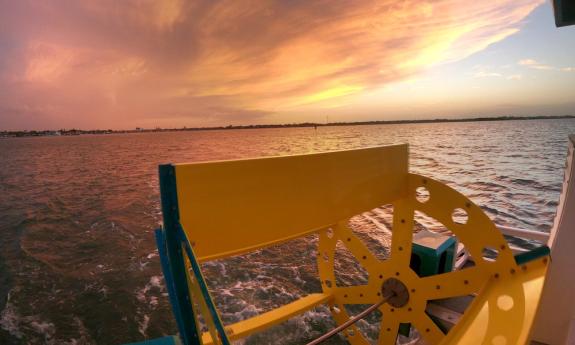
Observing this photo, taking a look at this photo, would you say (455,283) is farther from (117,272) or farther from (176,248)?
(117,272)

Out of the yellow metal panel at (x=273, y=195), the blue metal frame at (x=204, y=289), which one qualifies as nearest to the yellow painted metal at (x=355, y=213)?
the yellow metal panel at (x=273, y=195)

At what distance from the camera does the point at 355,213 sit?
3.00 meters

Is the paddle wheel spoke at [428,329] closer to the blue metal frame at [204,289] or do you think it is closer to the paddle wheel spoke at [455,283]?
the paddle wheel spoke at [455,283]

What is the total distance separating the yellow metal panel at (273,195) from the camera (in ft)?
6.13

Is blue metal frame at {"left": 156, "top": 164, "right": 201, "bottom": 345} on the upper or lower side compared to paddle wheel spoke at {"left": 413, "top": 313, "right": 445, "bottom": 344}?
upper

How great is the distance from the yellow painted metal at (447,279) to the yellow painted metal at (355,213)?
1 cm

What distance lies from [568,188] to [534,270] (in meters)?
0.75

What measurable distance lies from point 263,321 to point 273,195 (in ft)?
5.87

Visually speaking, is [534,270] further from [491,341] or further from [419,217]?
[419,217]

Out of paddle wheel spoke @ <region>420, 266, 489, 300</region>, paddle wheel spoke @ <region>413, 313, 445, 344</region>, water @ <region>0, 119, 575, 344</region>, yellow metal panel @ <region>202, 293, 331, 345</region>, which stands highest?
paddle wheel spoke @ <region>420, 266, 489, 300</region>

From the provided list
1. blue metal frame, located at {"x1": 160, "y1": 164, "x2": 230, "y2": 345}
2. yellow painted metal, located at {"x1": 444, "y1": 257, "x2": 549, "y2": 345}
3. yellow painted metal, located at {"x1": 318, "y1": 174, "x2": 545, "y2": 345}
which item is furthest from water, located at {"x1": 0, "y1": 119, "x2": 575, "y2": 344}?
blue metal frame, located at {"x1": 160, "y1": 164, "x2": 230, "y2": 345}

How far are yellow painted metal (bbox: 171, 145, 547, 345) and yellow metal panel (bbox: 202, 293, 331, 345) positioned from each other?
0.01 metres

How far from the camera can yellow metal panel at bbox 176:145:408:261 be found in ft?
6.13

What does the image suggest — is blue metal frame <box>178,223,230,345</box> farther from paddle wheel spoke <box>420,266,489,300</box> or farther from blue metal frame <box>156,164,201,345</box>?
paddle wheel spoke <box>420,266,489,300</box>
